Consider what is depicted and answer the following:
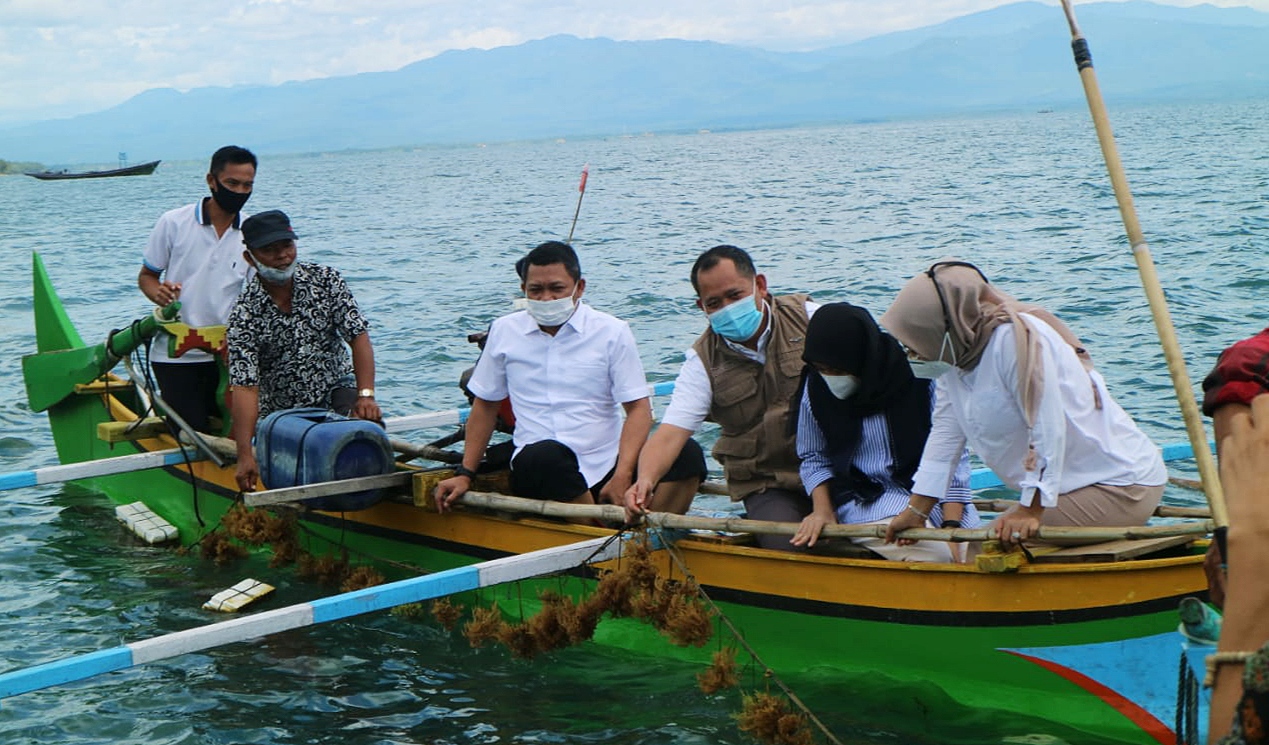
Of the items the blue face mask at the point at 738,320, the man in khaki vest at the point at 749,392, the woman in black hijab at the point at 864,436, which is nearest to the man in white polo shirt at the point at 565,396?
the man in khaki vest at the point at 749,392

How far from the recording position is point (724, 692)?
18.8 feet

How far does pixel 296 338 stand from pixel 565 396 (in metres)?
1.75

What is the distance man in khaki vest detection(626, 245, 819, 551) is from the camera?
17.7ft

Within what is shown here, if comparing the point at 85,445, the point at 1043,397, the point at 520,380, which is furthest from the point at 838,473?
the point at 85,445

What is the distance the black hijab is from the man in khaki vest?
180 millimetres

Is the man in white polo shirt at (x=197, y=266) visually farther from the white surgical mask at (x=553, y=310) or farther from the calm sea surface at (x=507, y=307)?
the white surgical mask at (x=553, y=310)

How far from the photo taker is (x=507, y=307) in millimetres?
20109

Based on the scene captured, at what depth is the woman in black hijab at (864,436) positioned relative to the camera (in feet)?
16.5

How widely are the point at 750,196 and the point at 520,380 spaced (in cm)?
3593

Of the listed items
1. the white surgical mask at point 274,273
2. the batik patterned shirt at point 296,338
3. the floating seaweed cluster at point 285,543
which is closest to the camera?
the white surgical mask at point 274,273

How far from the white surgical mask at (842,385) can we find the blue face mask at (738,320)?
1.27 ft

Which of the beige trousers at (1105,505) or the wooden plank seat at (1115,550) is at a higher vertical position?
→ the beige trousers at (1105,505)

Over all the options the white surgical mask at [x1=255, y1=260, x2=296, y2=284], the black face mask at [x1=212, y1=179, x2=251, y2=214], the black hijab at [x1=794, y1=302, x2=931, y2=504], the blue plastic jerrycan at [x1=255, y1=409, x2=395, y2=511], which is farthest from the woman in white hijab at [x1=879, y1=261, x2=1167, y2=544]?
the black face mask at [x1=212, y1=179, x2=251, y2=214]

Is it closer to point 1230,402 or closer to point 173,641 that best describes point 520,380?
point 173,641
